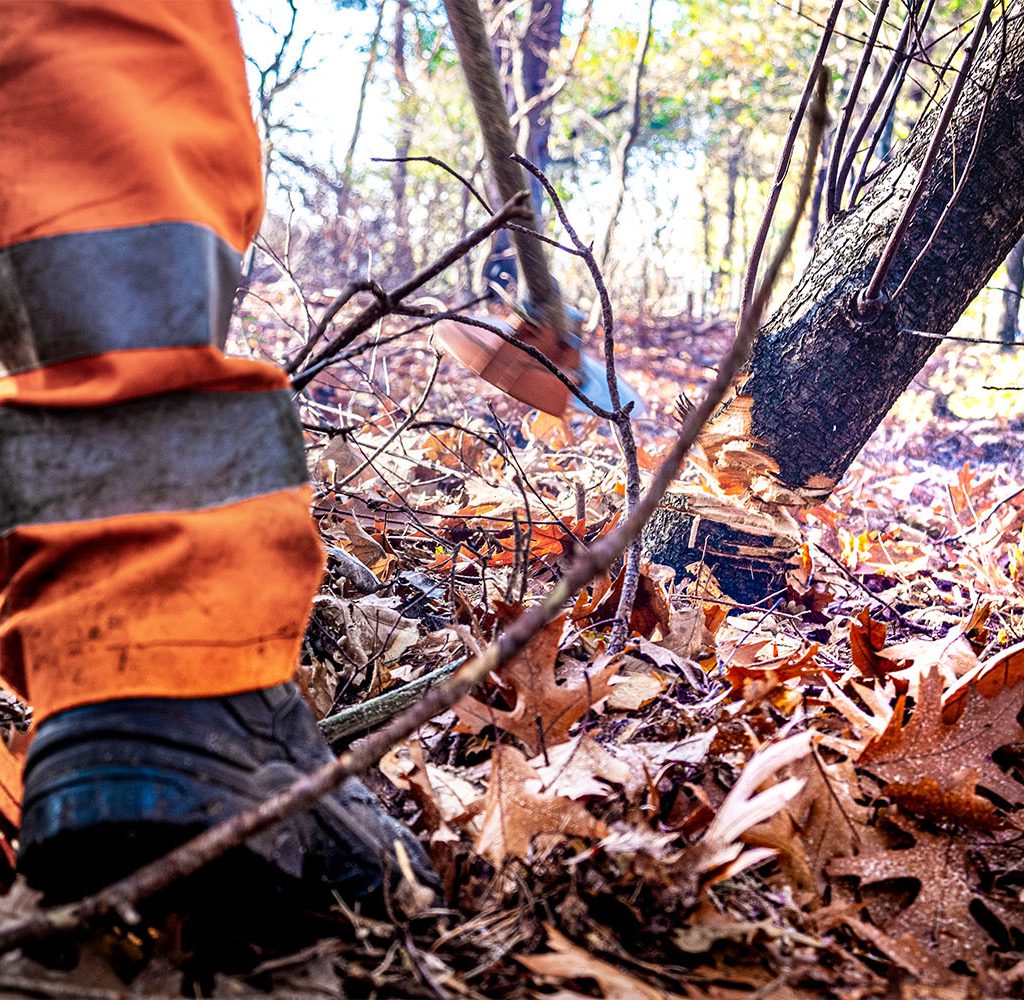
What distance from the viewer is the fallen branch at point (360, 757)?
0.62 metres

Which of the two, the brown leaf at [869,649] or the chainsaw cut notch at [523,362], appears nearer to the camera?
the brown leaf at [869,649]

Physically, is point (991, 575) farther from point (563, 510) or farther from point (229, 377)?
point (229, 377)

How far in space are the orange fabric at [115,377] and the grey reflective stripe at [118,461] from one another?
13mm

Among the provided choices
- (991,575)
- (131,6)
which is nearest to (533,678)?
(131,6)

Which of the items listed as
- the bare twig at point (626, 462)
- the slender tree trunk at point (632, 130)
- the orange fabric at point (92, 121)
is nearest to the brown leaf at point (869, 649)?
the bare twig at point (626, 462)

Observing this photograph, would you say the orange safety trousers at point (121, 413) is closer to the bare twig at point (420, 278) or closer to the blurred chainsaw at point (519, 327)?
the bare twig at point (420, 278)

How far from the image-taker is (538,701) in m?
1.21

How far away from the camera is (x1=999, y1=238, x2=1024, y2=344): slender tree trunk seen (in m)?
8.23

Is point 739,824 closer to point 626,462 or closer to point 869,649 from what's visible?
point 869,649

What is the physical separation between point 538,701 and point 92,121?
885 mm

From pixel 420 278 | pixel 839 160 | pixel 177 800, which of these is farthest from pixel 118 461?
pixel 839 160

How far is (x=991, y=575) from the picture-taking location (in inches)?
90.3

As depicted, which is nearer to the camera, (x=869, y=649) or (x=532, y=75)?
(x=869, y=649)

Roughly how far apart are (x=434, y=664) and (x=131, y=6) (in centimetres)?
A: 108
